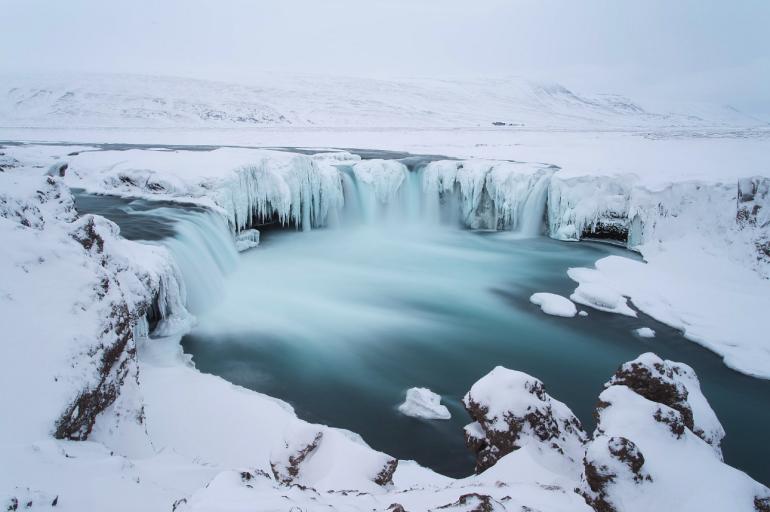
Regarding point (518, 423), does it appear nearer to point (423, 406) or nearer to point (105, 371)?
point (423, 406)

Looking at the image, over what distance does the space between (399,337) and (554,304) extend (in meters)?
3.30

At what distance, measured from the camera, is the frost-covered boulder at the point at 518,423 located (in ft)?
11.8

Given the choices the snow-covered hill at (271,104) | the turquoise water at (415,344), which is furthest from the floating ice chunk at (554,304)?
the snow-covered hill at (271,104)

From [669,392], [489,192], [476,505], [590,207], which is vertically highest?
[489,192]

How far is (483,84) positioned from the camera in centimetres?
7819

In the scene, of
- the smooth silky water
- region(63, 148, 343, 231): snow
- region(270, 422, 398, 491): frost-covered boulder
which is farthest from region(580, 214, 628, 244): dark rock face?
region(270, 422, 398, 491): frost-covered boulder

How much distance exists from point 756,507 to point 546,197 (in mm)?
12289

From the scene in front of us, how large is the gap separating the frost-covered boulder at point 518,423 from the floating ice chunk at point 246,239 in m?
9.02

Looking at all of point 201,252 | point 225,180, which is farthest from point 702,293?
point 225,180

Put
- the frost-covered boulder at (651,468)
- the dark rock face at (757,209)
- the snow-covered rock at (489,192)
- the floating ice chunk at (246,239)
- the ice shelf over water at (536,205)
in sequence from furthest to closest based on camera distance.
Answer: the snow-covered rock at (489,192), the floating ice chunk at (246,239), the dark rock face at (757,209), the ice shelf over water at (536,205), the frost-covered boulder at (651,468)

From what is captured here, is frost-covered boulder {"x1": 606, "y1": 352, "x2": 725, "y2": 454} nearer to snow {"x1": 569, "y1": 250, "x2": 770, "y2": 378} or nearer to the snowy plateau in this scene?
the snowy plateau

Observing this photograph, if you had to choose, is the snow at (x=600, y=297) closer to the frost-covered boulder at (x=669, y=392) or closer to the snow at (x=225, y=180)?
the frost-covered boulder at (x=669, y=392)

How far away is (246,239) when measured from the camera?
1210 centimetres

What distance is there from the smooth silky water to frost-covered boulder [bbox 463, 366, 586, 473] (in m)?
1.26
